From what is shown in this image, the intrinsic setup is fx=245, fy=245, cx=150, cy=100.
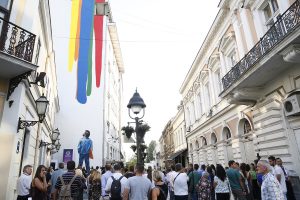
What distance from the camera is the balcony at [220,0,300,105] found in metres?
7.52

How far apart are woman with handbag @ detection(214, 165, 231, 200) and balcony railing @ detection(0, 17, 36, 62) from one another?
681cm

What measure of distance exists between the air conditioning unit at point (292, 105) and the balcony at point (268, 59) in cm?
124

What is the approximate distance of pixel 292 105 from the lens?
8.82 metres

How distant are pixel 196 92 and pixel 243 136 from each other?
10.7 metres

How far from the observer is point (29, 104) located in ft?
31.1

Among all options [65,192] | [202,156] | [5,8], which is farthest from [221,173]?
[202,156]

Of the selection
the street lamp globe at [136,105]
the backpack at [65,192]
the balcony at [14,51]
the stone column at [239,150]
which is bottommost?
the backpack at [65,192]

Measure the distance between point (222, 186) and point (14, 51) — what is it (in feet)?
24.8

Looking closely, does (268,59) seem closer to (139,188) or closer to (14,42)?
(139,188)

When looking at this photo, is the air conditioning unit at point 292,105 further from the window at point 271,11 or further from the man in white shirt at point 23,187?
the man in white shirt at point 23,187

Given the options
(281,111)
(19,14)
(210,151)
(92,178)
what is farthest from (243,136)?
(19,14)

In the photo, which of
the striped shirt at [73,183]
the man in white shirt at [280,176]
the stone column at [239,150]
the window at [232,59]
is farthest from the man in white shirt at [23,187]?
the window at [232,59]

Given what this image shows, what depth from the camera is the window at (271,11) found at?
10.7m

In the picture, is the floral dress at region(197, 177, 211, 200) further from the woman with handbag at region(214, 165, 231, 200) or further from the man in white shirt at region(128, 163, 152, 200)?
the man in white shirt at region(128, 163, 152, 200)
